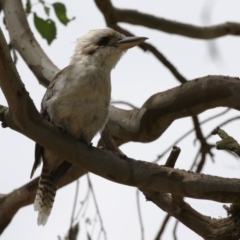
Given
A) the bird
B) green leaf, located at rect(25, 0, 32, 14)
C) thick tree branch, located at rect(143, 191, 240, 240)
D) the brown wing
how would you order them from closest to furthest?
thick tree branch, located at rect(143, 191, 240, 240)
the bird
the brown wing
green leaf, located at rect(25, 0, 32, 14)

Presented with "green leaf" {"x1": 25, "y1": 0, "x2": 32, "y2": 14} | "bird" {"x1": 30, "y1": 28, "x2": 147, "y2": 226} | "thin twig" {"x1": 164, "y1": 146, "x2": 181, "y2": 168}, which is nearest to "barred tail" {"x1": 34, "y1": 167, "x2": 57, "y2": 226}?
"bird" {"x1": 30, "y1": 28, "x2": 147, "y2": 226}

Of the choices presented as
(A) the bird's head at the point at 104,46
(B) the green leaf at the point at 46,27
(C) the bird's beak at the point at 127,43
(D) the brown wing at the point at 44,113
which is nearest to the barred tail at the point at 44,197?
(D) the brown wing at the point at 44,113

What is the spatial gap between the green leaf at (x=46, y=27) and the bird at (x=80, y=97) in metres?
0.37

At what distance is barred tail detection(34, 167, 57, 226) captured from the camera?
140 inches

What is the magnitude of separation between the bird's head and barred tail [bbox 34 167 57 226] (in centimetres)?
65

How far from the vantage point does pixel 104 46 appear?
11.5 feet

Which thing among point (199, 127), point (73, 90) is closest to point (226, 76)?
point (73, 90)

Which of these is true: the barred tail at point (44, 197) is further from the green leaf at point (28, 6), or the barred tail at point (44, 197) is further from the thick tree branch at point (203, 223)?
the green leaf at point (28, 6)

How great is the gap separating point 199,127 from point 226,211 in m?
1.27

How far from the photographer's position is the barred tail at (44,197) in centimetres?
356

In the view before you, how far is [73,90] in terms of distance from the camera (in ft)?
10.3

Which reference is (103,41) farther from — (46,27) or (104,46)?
(46,27)

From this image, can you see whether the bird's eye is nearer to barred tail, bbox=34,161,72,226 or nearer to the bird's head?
the bird's head

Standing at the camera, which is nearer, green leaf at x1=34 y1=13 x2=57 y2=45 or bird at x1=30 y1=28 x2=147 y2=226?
bird at x1=30 y1=28 x2=147 y2=226
